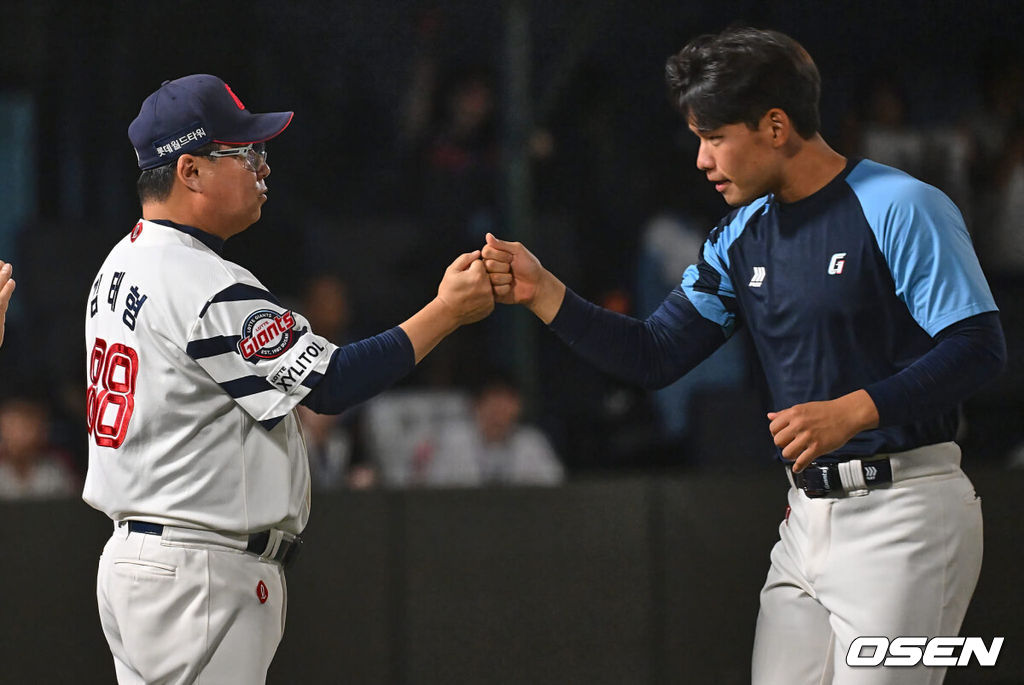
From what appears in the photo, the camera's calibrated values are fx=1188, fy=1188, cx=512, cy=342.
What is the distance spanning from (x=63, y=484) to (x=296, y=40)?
232 centimetres

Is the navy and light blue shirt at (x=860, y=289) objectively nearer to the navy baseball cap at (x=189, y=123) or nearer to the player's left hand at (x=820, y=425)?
the player's left hand at (x=820, y=425)

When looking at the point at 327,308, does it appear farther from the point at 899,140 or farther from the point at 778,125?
the point at 778,125

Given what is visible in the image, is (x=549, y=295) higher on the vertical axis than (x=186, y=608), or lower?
higher

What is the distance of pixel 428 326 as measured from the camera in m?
2.64

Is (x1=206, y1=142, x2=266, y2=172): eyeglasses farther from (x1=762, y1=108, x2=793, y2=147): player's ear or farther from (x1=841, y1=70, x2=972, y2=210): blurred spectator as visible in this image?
(x1=841, y1=70, x2=972, y2=210): blurred spectator

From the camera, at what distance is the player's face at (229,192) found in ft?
8.44

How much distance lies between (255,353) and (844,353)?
120cm

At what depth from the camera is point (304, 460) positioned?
8.43ft

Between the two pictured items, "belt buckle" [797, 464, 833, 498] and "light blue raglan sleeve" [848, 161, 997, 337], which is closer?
"light blue raglan sleeve" [848, 161, 997, 337]

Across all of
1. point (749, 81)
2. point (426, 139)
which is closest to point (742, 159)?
point (749, 81)

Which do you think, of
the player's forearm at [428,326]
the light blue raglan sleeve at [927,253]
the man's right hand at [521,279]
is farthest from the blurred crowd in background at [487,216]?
the light blue raglan sleeve at [927,253]

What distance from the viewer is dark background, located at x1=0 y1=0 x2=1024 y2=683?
5152 mm

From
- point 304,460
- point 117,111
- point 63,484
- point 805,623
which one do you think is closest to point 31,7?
point 117,111

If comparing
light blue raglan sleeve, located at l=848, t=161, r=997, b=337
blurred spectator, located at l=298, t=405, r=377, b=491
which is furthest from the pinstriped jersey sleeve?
blurred spectator, located at l=298, t=405, r=377, b=491
